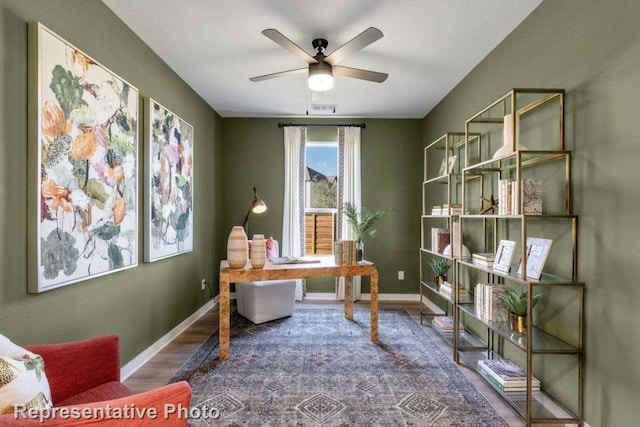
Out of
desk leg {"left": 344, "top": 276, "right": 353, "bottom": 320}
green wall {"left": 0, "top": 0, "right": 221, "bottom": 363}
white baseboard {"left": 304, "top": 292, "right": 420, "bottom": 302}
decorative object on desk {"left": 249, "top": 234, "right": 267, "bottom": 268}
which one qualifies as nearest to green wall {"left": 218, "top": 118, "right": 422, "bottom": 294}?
white baseboard {"left": 304, "top": 292, "right": 420, "bottom": 302}

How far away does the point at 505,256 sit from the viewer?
2162 millimetres

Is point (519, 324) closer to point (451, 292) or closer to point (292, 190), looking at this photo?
point (451, 292)

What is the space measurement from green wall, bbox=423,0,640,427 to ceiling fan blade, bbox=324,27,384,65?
1113mm

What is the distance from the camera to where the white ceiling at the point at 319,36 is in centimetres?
224

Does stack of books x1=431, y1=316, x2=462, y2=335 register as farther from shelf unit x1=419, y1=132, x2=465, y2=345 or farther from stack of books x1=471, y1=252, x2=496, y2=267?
stack of books x1=471, y1=252, x2=496, y2=267

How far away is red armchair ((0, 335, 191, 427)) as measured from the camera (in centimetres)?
95

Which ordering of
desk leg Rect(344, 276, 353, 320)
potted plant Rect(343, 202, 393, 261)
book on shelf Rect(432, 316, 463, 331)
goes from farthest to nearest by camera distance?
desk leg Rect(344, 276, 353, 320) → potted plant Rect(343, 202, 393, 261) → book on shelf Rect(432, 316, 463, 331)

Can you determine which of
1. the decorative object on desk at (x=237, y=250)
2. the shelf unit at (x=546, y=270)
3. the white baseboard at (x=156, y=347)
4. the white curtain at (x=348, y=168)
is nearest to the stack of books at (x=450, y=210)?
the shelf unit at (x=546, y=270)

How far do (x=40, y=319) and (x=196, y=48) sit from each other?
2.26 metres

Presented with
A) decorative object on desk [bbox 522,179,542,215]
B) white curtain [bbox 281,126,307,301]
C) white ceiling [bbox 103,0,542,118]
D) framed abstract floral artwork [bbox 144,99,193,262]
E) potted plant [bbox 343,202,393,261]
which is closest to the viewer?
decorative object on desk [bbox 522,179,542,215]

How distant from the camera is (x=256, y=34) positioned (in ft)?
8.45

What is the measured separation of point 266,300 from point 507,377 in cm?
240

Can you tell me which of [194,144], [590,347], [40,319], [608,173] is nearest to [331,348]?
[590,347]

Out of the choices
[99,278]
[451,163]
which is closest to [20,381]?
[99,278]
